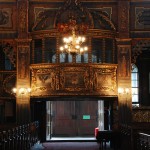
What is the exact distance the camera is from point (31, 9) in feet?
87.5

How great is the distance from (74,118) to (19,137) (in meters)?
17.2

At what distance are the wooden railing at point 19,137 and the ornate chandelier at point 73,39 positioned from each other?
Result: 4.12 metres

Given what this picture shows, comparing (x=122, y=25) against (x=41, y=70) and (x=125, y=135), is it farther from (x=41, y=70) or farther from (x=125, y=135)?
(x=125, y=135)

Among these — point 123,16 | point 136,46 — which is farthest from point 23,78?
point 136,46

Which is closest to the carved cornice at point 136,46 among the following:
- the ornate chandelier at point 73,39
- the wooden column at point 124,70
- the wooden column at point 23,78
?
the wooden column at point 124,70

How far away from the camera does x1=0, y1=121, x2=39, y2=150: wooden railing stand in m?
15.2

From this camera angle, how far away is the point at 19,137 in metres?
18.7

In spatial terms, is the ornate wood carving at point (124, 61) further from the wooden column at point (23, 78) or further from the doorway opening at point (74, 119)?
the doorway opening at point (74, 119)

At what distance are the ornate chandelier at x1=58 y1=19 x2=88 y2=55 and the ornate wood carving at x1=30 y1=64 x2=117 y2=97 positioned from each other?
1.20 metres

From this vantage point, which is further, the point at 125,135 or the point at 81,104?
the point at 81,104

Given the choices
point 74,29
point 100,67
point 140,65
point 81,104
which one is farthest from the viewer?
point 81,104

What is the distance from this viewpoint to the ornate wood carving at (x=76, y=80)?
25812 mm

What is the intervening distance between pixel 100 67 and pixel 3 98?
579 centimetres

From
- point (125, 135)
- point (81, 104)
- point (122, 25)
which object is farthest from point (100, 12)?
point (81, 104)
